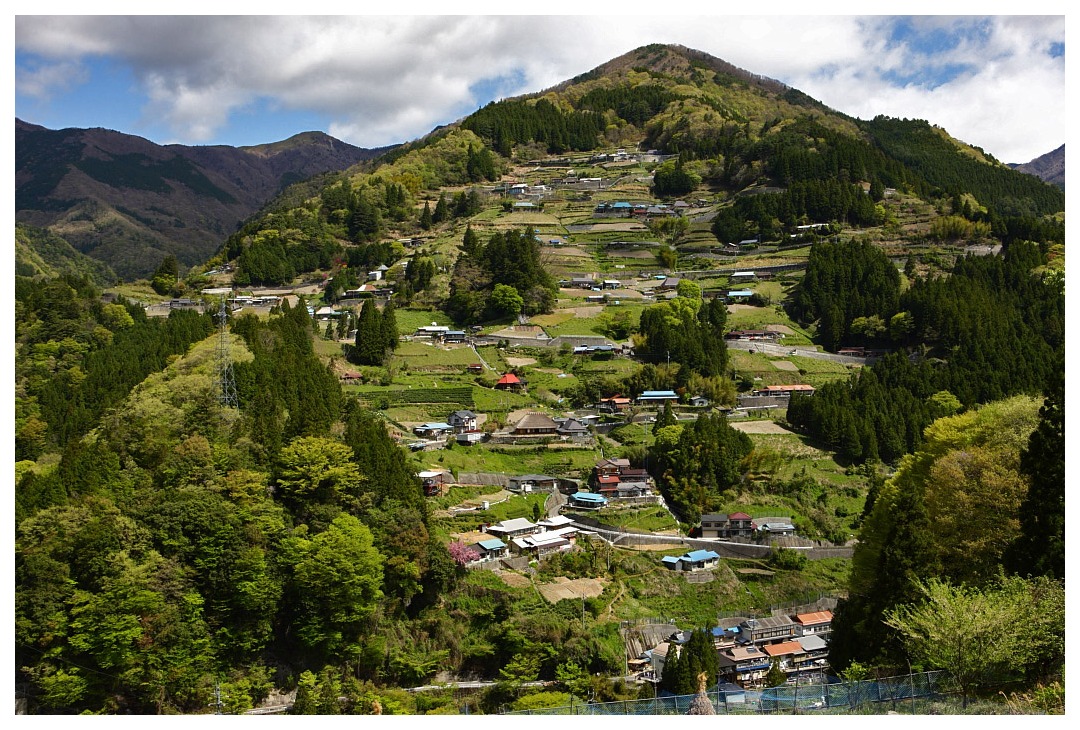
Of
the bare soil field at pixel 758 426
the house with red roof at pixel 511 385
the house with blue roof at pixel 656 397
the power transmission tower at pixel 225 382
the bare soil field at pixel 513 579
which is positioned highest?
the power transmission tower at pixel 225 382

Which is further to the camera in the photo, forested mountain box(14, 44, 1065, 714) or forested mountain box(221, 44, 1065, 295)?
forested mountain box(221, 44, 1065, 295)

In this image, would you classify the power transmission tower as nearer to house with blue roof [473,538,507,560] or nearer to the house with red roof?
house with blue roof [473,538,507,560]

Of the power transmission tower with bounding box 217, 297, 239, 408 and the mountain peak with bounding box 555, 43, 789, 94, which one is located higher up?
the mountain peak with bounding box 555, 43, 789, 94

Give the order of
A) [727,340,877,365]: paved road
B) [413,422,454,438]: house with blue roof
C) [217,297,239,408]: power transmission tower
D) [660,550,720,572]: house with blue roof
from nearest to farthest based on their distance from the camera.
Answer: [217,297,239,408]: power transmission tower → [660,550,720,572]: house with blue roof → [413,422,454,438]: house with blue roof → [727,340,877,365]: paved road

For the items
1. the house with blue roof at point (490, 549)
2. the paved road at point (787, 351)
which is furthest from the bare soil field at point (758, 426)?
the house with blue roof at point (490, 549)

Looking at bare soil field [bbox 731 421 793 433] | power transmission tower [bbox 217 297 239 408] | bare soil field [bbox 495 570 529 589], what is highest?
power transmission tower [bbox 217 297 239 408]

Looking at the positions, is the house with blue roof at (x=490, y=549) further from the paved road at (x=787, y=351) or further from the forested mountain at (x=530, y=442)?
the paved road at (x=787, y=351)

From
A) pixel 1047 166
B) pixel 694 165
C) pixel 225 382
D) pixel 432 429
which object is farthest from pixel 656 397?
pixel 1047 166

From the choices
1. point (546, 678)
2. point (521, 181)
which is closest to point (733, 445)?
point (546, 678)

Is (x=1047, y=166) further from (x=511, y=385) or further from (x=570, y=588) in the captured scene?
(x=570, y=588)

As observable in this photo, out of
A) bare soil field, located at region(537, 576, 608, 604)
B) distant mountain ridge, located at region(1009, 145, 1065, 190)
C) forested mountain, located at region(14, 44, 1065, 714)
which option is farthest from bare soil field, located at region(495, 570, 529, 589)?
distant mountain ridge, located at region(1009, 145, 1065, 190)
